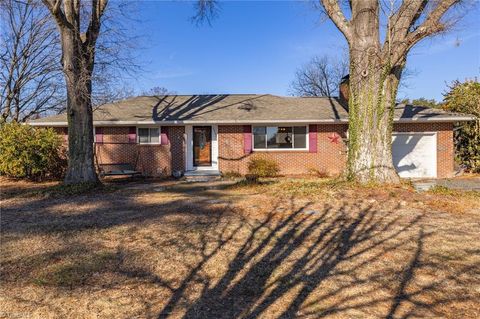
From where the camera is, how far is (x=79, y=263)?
452 centimetres

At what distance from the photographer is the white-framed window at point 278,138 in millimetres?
A: 15883

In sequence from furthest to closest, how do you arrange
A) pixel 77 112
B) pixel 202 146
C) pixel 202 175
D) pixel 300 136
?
pixel 202 146 → pixel 300 136 → pixel 202 175 → pixel 77 112

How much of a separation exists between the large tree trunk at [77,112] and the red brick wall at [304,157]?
20.2 feet

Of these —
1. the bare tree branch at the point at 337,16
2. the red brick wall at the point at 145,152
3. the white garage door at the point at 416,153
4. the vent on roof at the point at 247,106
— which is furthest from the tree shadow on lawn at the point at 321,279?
the vent on roof at the point at 247,106

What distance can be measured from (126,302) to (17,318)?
95 cm

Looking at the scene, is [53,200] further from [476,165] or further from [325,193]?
[476,165]

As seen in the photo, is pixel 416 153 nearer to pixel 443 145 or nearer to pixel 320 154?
pixel 443 145

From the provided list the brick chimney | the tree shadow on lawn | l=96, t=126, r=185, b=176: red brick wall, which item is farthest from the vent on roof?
the tree shadow on lawn

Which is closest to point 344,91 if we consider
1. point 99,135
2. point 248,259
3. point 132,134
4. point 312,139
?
point 312,139

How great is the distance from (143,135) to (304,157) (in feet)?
24.7

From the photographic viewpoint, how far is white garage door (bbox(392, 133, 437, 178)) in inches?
605

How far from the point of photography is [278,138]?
16.0 m

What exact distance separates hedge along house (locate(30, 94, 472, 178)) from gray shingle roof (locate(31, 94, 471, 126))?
0.05 meters

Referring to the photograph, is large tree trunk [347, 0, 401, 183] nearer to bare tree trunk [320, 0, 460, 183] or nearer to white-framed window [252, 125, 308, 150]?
bare tree trunk [320, 0, 460, 183]
